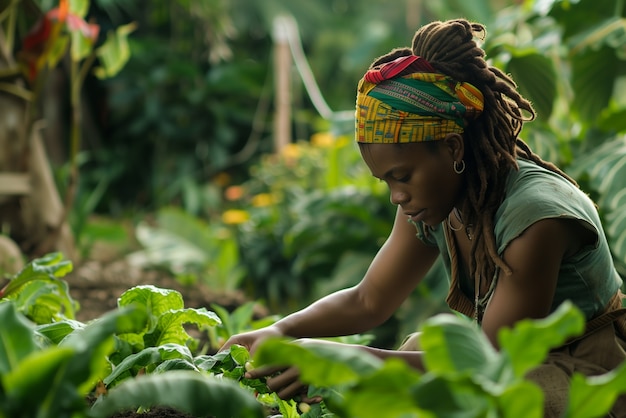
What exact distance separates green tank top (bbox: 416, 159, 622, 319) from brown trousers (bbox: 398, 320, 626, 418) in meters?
0.06

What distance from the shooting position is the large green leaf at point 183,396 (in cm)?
115

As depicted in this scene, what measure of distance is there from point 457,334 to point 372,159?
79 cm

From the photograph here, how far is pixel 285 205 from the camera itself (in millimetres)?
5902

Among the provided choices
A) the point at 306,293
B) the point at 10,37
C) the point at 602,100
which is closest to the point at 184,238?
the point at 306,293

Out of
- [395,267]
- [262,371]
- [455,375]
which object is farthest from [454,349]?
[395,267]

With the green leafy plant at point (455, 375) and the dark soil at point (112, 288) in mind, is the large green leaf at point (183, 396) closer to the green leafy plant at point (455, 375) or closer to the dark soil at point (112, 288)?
the green leafy plant at point (455, 375)

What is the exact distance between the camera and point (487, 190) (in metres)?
1.95

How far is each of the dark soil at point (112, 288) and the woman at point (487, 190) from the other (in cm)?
185

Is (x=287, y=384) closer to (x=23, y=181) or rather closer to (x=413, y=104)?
(x=413, y=104)

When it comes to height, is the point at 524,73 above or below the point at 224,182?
above

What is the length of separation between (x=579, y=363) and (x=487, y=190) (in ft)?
1.35

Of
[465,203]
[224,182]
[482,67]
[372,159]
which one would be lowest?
[224,182]

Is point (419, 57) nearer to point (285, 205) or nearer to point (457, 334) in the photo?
point (457, 334)

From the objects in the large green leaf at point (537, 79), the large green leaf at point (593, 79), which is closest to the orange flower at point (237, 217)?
the large green leaf at point (593, 79)
